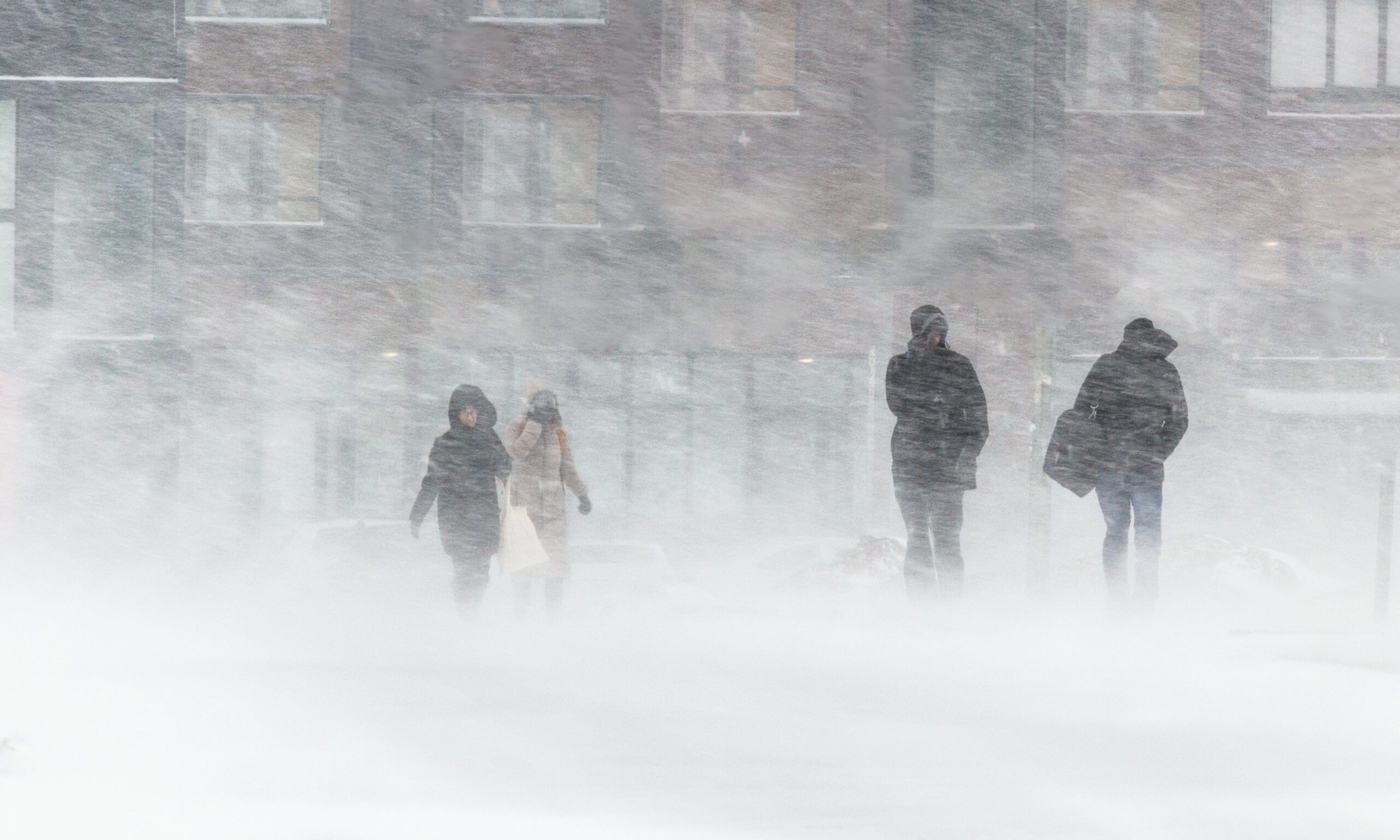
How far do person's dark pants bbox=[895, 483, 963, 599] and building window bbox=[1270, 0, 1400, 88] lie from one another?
1817 cm

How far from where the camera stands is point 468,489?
11.1 m

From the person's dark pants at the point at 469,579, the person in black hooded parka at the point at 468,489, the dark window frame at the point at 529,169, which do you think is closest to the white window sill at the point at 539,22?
the dark window frame at the point at 529,169

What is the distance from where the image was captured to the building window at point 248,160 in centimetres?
2605

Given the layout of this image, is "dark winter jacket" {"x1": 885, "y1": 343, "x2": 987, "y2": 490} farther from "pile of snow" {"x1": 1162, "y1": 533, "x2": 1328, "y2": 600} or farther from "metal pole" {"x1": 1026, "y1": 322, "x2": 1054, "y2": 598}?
"pile of snow" {"x1": 1162, "y1": 533, "x2": 1328, "y2": 600}

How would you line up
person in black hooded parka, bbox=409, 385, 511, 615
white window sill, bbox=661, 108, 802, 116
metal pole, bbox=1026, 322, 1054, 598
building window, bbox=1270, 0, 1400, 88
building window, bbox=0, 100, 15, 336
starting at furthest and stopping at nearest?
building window, bbox=0, 100, 15, 336 → white window sill, bbox=661, 108, 802, 116 → building window, bbox=1270, 0, 1400, 88 → metal pole, bbox=1026, 322, 1054, 598 → person in black hooded parka, bbox=409, 385, 511, 615

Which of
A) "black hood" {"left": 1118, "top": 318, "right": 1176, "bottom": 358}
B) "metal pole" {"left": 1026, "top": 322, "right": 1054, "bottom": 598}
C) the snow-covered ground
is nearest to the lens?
the snow-covered ground

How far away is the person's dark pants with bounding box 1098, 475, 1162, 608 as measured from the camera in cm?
895

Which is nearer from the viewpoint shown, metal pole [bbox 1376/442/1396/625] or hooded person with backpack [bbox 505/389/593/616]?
metal pole [bbox 1376/442/1396/625]

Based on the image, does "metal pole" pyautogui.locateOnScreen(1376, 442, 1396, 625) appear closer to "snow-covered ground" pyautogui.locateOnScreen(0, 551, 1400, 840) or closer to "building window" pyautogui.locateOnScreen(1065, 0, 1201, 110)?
"snow-covered ground" pyautogui.locateOnScreen(0, 551, 1400, 840)

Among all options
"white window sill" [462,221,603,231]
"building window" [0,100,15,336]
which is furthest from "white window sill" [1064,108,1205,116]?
→ "building window" [0,100,15,336]

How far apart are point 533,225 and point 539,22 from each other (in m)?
3.00

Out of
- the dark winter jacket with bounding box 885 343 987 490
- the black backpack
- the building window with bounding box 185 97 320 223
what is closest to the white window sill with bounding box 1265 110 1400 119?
the building window with bounding box 185 97 320 223

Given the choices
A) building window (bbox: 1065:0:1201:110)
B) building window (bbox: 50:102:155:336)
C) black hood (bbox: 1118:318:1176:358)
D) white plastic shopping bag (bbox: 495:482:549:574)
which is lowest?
white plastic shopping bag (bbox: 495:482:549:574)

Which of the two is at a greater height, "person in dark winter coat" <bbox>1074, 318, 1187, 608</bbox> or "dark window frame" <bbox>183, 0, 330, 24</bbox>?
"dark window frame" <bbox>183, 0, 330, 24</bbox>
